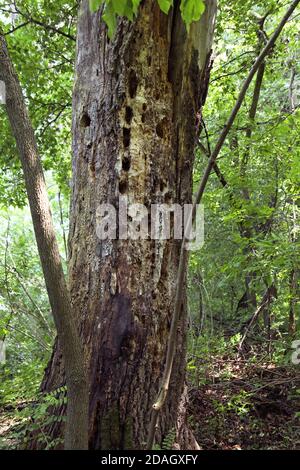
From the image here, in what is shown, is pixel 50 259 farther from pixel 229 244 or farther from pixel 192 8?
pixel 229 244

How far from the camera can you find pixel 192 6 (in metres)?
2.06

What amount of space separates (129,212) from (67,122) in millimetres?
4878

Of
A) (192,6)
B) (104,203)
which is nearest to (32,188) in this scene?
(104,203)

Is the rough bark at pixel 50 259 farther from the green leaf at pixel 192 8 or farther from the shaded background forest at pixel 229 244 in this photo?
the green leaf at pixel 192 8

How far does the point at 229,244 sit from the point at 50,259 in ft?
17.8

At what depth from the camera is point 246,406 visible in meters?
4.20

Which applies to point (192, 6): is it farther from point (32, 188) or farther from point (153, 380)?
point (153, 380)

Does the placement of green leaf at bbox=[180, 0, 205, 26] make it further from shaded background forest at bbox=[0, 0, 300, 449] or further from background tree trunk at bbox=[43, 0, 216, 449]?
shaded background forest at bbox=[0, 0, 300, 449]

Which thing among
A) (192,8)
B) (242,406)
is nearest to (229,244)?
(242,406)

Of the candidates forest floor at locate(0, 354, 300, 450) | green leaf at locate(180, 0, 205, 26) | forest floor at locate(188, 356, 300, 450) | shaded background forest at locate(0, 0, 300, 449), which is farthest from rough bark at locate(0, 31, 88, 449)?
forest floor at locate(188, 356, 300, 450)

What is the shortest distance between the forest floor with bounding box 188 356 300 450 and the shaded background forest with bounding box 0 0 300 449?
1 cm

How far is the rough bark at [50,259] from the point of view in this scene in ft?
6.82

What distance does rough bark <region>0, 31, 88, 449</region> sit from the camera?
2080 millimetres

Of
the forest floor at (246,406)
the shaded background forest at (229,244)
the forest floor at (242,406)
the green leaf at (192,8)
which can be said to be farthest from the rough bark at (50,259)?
the forest floor at (246,406)
